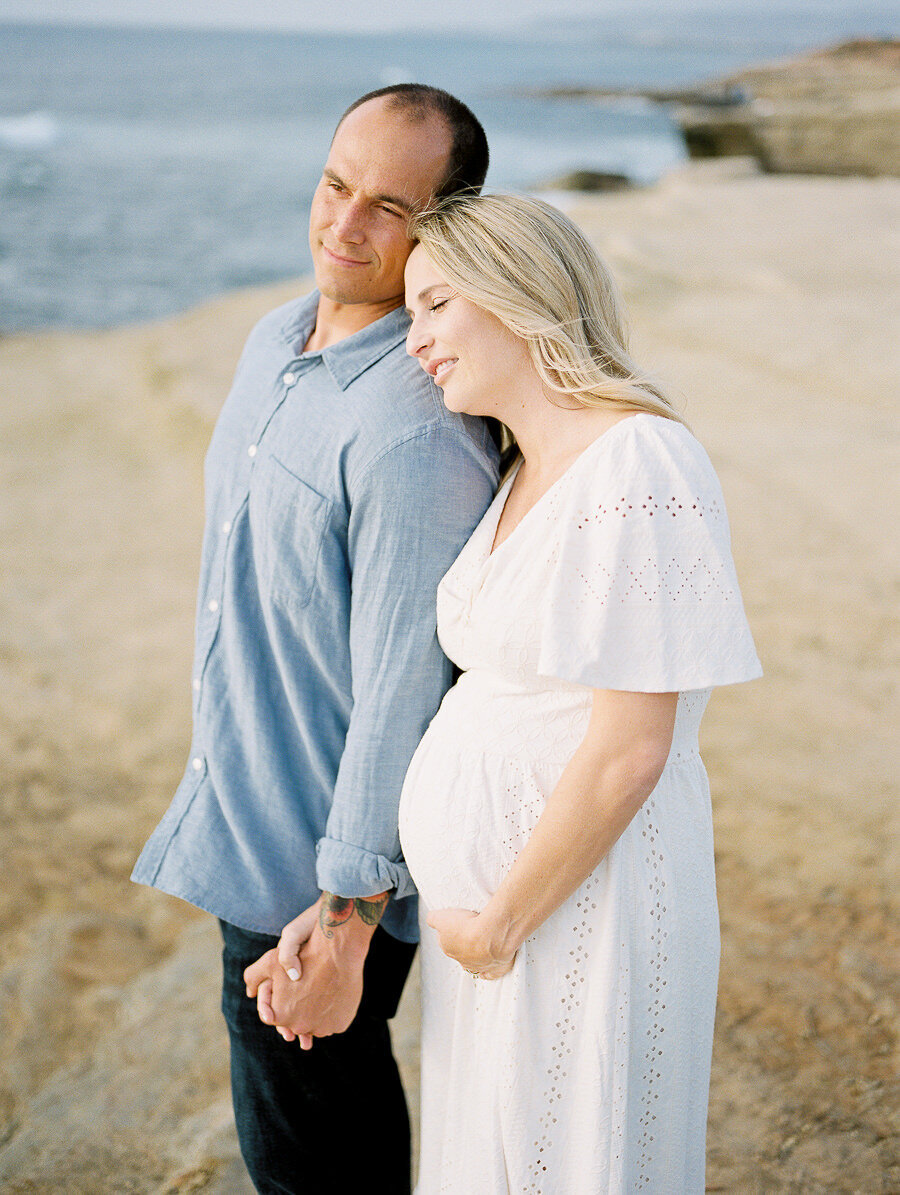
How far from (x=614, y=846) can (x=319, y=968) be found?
54 cm

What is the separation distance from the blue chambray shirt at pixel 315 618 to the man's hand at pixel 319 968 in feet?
0.20

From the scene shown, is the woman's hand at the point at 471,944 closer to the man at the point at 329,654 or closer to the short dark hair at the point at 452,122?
the man at the point at 329,654

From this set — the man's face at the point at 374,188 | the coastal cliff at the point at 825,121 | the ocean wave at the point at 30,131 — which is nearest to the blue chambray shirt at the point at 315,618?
the man's face at the point at 374,188

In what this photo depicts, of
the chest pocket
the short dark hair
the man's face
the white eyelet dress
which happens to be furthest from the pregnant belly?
the short dark hair

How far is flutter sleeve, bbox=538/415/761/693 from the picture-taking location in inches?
52.1

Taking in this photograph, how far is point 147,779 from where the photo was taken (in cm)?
438

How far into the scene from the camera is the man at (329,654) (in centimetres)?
158

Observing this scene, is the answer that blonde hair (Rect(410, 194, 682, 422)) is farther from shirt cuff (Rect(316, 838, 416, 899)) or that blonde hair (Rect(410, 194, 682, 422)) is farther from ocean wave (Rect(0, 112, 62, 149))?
ocean wave (Rect(0, 112, 62, 149))

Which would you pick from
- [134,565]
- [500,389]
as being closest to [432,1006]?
[500,389]

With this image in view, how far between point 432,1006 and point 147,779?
117 inches

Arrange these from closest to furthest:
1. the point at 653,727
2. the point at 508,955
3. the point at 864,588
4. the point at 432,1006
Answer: the point at 653,727, the point at 508,955, the point at 432,1006, the point at 864,588

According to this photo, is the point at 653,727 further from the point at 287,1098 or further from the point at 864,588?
the point at 864,588

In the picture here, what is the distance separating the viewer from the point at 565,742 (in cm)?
147

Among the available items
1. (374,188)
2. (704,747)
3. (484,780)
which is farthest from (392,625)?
(704,747)
